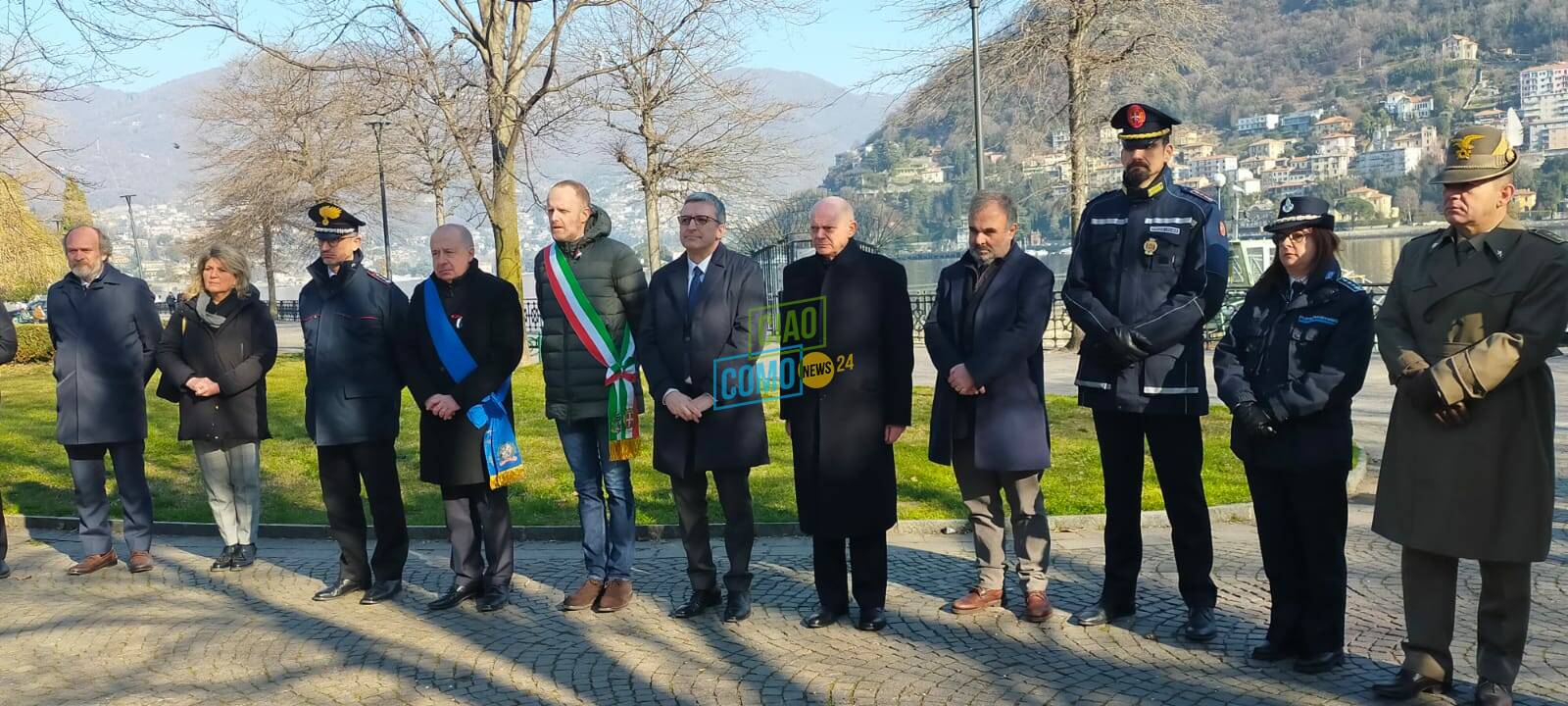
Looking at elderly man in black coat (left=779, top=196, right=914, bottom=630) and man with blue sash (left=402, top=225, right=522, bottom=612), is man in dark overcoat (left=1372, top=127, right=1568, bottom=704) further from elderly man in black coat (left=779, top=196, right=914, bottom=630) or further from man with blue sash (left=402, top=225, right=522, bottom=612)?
man with blue sash (left=402, top=225, right=522, bottom=612)

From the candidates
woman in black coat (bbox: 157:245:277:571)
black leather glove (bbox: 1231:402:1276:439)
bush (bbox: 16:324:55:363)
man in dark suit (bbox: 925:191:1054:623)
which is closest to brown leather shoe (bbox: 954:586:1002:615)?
man in dark suit (bbox: 925:191:1054:623)

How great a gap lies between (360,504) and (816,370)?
118 inches

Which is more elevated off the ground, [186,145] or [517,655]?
[186,145]

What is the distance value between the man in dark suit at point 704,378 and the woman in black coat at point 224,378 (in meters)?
2.97

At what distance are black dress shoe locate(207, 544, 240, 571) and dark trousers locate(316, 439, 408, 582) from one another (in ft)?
4.00

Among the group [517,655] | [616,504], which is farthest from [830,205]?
[517,655]

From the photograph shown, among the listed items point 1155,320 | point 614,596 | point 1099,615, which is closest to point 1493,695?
point 1099,615

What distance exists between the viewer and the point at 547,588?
712cm

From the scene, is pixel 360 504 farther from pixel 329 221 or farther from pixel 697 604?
pixel 697 604

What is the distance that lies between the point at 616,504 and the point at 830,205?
204 centimetres

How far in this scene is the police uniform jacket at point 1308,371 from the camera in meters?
4.86

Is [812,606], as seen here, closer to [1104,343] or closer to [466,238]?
[1104,343]

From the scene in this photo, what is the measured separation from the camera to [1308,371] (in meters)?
4.95

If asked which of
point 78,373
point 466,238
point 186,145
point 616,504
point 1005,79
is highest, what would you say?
point 186,145
